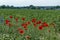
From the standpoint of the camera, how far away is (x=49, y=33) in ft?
19.6

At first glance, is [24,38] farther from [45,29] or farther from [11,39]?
[45,29]

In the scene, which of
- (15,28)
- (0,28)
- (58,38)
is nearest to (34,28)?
(58,38)

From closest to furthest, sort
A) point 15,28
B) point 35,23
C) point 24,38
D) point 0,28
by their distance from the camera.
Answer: point 24,38 < point 35,23 < point 15,28 < point 0,28

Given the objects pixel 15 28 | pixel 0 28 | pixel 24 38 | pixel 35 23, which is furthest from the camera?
pixel 0 28

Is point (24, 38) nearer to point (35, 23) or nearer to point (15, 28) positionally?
point (35, 23)

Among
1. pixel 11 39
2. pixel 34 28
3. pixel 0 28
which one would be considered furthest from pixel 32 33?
pixel 0 28

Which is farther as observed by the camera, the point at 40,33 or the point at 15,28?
the point at 15,28

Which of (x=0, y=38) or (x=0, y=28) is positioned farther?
(x=0, y=28)

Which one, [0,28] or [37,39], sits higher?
[37,39]

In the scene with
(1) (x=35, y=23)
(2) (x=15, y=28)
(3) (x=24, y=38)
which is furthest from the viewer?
(2) (x=15, y=28)

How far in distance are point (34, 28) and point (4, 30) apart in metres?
1.59

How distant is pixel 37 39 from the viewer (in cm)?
577

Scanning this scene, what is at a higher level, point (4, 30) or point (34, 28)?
point (34, 28)

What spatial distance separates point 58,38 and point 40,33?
17.6 inches
